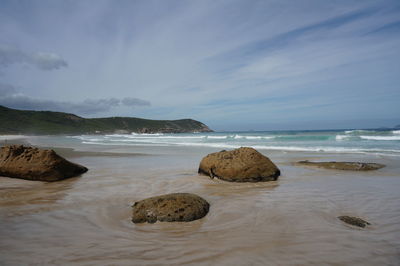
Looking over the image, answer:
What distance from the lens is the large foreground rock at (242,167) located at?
683cm

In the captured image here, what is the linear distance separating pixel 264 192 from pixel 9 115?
10803 centimetres

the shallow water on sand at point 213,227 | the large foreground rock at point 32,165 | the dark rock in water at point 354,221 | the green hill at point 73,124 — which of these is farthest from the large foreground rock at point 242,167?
the green hill at point 73,124

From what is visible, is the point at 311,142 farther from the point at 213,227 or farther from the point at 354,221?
the point at 213,227

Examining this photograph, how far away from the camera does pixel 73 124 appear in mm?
106938

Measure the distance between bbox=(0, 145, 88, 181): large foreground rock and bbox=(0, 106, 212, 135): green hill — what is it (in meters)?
72.5

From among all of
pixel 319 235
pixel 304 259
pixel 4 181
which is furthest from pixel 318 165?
pixel 4 181

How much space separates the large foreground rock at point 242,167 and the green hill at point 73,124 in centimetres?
7620

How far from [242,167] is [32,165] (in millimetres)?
5733

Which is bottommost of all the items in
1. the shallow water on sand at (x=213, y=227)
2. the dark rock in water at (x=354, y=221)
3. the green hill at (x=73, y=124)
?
the shallow water on sand at (x=213, y=227)

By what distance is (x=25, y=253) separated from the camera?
8.72 ft

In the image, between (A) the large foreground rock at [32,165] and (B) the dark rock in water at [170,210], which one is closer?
(B) the dark rock in water at [170,210]

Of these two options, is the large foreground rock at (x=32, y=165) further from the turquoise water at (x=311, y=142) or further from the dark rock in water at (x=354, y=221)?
the turquoise water at (x=311, y=142)

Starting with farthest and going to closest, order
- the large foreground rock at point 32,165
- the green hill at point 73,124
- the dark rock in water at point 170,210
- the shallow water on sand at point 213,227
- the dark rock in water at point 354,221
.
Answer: the green hill at point 73,124
the large foreground rock at point 32,165
the dark rock in water at point 170,210
the dark rock in water at point 354,221
the shallow water on sand at point 213,227

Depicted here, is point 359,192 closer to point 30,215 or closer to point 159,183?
point 159,183
